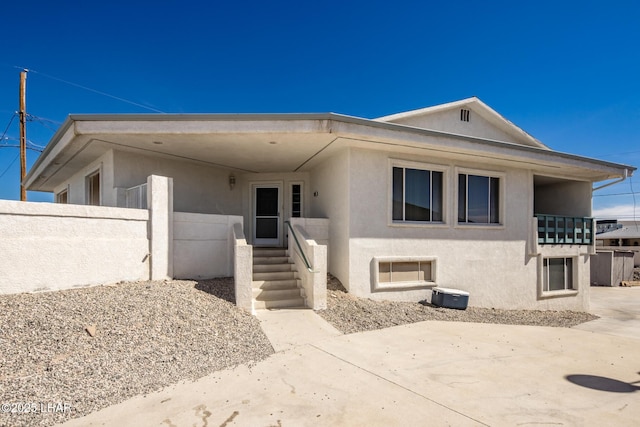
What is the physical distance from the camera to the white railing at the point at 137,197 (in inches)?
304

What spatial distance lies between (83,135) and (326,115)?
5710 mm

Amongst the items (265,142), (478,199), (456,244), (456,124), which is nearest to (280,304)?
(265,142)

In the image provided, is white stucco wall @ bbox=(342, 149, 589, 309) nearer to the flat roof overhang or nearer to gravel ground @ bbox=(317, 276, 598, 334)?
gravel ground @ bbox=(317, 276, 598, 334)

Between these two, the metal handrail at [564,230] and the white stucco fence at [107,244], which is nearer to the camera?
the white stucco fence at [107,244]

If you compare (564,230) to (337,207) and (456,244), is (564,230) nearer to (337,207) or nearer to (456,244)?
(456,244)

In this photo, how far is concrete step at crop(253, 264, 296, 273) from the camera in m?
8.40

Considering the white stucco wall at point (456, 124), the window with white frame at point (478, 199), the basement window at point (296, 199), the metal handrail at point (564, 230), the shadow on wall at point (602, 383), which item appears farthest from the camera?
the basement window at point (296, 199)

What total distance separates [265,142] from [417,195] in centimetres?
439

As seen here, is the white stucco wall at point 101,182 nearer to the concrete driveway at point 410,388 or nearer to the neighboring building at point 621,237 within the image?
the concrete driveway at point 410,388

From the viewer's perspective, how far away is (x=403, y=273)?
891cm

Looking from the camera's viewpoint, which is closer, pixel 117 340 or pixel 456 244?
pixel 117 340

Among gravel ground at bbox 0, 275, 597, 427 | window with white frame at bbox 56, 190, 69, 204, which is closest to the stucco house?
gravel ground at bbox 0, 275, 597, 427

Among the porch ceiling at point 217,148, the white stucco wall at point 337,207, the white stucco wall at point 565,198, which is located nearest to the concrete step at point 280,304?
the white stucco wall at point 337,207

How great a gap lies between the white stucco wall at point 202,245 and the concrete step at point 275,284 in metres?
1.17
